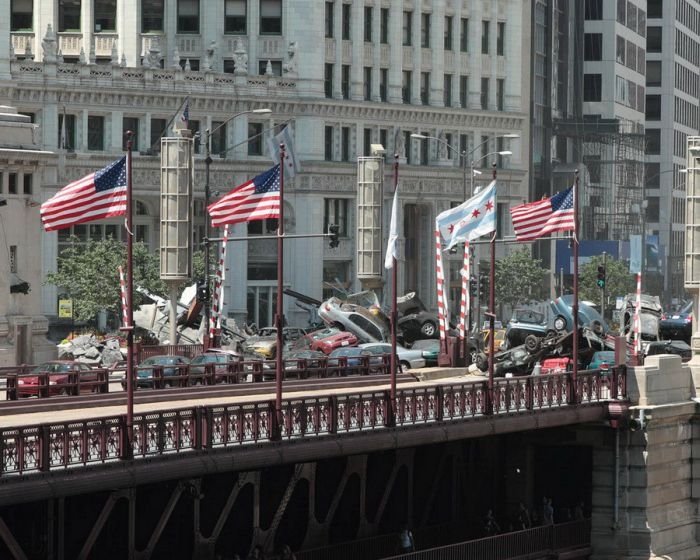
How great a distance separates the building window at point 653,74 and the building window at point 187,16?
76.2 metres

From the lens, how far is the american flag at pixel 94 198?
4941 centimetres

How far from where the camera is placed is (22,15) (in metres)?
118

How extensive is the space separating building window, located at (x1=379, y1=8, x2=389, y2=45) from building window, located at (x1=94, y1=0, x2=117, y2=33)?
15341mm

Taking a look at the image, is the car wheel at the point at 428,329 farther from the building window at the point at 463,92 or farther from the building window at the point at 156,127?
the building window at the point at 463,92

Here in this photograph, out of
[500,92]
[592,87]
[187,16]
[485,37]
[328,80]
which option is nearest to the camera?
[187,16]

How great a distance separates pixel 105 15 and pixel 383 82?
1622 cm

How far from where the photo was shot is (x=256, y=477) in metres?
52.6

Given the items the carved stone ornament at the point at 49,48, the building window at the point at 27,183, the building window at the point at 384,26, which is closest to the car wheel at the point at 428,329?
the building window at the point at 27,183

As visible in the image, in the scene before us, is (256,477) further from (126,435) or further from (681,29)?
(681,29)

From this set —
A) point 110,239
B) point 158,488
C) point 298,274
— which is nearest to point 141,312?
point 110,239

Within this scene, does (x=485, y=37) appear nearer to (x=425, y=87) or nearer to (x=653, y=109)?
(x=425, y=87)

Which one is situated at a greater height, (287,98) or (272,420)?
(287,98)

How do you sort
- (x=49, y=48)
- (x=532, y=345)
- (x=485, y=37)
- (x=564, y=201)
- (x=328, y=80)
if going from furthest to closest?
1. (x=485, y=37)
2. (x=328, y=80)
3. (x=49, y=48)
4. (x=532, y=345)
5. (x=564, y=201)

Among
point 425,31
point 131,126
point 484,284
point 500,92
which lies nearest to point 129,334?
point 484,284
